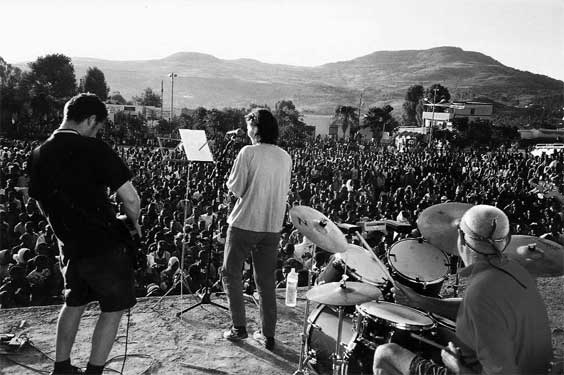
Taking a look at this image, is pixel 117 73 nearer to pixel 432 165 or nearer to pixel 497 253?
pixel 432 165

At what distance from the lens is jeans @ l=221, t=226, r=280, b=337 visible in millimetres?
3502

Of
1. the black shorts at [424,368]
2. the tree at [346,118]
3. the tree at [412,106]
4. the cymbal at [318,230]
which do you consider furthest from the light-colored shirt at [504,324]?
the tree at [412,106]

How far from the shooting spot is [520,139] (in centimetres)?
4719

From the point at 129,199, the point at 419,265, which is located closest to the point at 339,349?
the point at 419,265

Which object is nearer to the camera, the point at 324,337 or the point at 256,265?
the point at 324,337

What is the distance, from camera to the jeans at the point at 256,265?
3.50 m

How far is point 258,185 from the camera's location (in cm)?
344

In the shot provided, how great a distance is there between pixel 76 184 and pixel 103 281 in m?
0.55

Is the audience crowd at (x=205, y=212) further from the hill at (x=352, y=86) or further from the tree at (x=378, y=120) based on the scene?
the hill at (x=352, y=86)

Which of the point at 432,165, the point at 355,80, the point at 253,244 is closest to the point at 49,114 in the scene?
the point at 432,165

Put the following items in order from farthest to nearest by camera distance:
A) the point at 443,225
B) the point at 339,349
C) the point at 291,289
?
the point at 291,289, the point at 443,225, the point at 339,349

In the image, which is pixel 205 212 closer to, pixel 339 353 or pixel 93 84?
pixel 339 353

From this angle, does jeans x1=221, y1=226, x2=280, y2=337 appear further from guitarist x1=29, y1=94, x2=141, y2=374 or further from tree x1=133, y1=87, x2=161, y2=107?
tree x1=133, y1=87, x2=161, y2=107

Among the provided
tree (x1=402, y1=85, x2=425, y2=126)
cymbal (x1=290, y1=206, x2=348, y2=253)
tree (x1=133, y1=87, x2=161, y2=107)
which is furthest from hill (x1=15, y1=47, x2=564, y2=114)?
cymbal (x1=290, y1=206, x2=348, y2=253)
